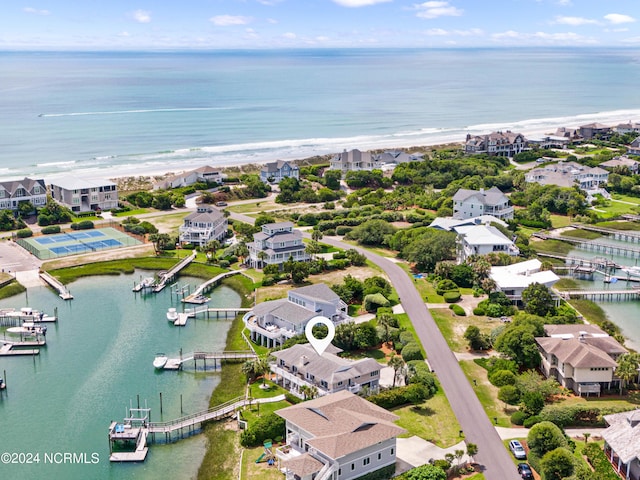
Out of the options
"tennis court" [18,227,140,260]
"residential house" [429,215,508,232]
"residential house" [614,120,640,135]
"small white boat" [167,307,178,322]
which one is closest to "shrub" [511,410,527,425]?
"small white boat" [167,307,178,322]

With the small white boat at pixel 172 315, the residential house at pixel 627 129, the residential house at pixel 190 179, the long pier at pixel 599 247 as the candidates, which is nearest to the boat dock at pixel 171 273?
the small white boat at pixel 172 315

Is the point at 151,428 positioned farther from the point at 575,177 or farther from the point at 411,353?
the point at 575,177

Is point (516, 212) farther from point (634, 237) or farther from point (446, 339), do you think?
point (446, 339)

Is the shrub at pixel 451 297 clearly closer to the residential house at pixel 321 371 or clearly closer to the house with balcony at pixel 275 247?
the house with balcony at pixel 275 247

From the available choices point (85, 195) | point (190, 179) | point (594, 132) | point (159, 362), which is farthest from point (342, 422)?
point (594, 132)

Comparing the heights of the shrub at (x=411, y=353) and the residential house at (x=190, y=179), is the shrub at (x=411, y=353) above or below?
below

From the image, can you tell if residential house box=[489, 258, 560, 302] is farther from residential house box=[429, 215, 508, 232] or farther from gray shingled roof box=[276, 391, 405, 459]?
gray shingled roof box=[276, 391, 405, 459]
